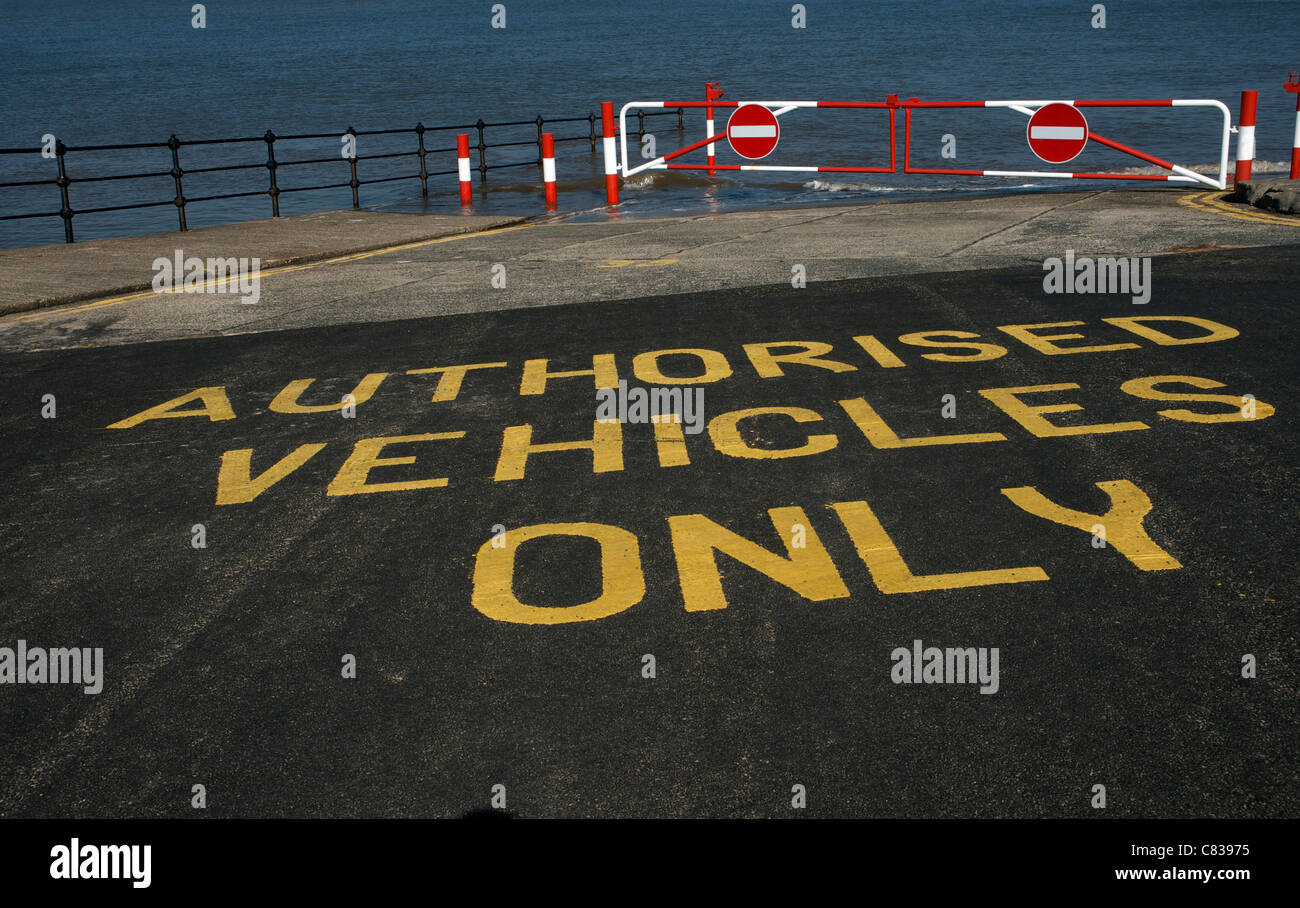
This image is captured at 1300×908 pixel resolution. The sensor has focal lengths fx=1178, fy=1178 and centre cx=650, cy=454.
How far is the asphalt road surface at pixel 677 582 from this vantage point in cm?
340

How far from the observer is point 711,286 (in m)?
10.6

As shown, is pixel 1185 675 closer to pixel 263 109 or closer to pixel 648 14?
pixel 263 109

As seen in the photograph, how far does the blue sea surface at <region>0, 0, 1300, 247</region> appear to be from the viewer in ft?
84.8

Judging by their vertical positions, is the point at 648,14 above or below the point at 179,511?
above

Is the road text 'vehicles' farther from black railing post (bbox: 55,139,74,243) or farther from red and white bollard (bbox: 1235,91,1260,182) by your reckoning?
black railing post (bbox: 55,139,74,243)

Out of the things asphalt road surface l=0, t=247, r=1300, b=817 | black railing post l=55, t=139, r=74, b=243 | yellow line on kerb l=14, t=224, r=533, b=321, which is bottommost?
asphalt road surface l=0, t=247, r=1300, b=817

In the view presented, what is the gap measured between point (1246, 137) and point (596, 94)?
4916 cm

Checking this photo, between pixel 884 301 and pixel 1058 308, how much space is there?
135 cm

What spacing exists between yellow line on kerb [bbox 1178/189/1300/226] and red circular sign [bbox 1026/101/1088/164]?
1827mm

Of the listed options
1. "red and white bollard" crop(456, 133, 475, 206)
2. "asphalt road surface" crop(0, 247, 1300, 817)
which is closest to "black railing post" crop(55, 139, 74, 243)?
"red and white bollard" crop(456, 133, 475, 206)

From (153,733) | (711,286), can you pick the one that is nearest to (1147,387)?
(711,286)

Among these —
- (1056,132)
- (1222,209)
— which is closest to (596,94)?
(1056,132)

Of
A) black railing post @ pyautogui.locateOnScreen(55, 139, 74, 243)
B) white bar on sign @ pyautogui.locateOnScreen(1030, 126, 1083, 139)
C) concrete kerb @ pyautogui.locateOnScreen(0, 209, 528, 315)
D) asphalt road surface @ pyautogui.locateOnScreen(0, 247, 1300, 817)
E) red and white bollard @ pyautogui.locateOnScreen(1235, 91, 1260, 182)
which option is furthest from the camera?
white bar on sign @ pyautogui.locateOnScreen(1030, 126, 1083, 139)

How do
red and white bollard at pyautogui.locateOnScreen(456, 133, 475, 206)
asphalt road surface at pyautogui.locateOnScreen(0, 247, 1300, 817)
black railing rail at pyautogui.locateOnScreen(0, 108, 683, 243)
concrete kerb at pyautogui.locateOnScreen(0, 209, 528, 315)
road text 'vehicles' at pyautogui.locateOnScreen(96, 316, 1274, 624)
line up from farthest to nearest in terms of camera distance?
red and white bollard at pyautogui.locateOnScreen(456, 133, 475, 206) < black railing rail at pyautogui.locateOnScreen(0, 108, 683, 243) < concrete kerb at pyautogui.locateOnScreen(0, 209, 528, 315) < road text 'vehicles' at pyautogui.locateOnScreen(96, 316, 1274, 624) < asphalt road surface at pyautogui.locateOnScreen(0, 247, 1300, 817)
